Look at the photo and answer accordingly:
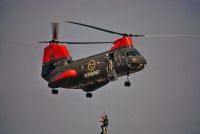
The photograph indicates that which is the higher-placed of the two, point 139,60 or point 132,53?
point 132,53

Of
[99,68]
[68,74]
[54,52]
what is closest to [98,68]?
[99,68]

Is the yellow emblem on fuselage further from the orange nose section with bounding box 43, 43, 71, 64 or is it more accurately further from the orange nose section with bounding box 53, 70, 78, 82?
the orange nose section with bounding box 43, 43, 71, 64

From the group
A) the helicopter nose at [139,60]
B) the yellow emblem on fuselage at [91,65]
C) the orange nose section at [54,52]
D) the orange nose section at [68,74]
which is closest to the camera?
the helicopter nose at [139,60]

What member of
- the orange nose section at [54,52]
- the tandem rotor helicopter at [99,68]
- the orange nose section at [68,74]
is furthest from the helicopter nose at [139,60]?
the orange nose section at [54,52]

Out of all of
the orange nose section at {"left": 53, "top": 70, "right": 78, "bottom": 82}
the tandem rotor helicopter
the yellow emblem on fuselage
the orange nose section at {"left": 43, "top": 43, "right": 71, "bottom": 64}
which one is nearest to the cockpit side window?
the tandem rotor helicopter

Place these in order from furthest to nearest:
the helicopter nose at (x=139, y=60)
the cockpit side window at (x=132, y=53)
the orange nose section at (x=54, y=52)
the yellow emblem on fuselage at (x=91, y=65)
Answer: the orange nose section at (x=54, y=52) < the yellow emblem on fuselage at (x=91, y=65) < the cockpit side window at (x=132, y=53) < the helicopter nose at (x=139, y=60)

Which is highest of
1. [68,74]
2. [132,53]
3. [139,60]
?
[132,53]

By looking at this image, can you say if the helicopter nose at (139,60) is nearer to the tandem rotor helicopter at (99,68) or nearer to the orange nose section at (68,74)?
the tandem rotor helicopter at (99,68)

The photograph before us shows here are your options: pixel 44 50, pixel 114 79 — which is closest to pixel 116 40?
pixel 114 79

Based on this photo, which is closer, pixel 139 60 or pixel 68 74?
pixel 139 60

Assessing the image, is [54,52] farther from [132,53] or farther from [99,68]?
[132,53]

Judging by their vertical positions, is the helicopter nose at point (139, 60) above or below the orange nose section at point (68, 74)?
above

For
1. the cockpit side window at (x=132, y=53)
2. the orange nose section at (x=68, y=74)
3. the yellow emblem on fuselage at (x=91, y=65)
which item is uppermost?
the cockpit side window at (x=132, y=53)

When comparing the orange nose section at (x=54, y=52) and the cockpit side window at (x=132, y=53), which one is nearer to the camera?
the cockpit side window at (x=132, y=53)
